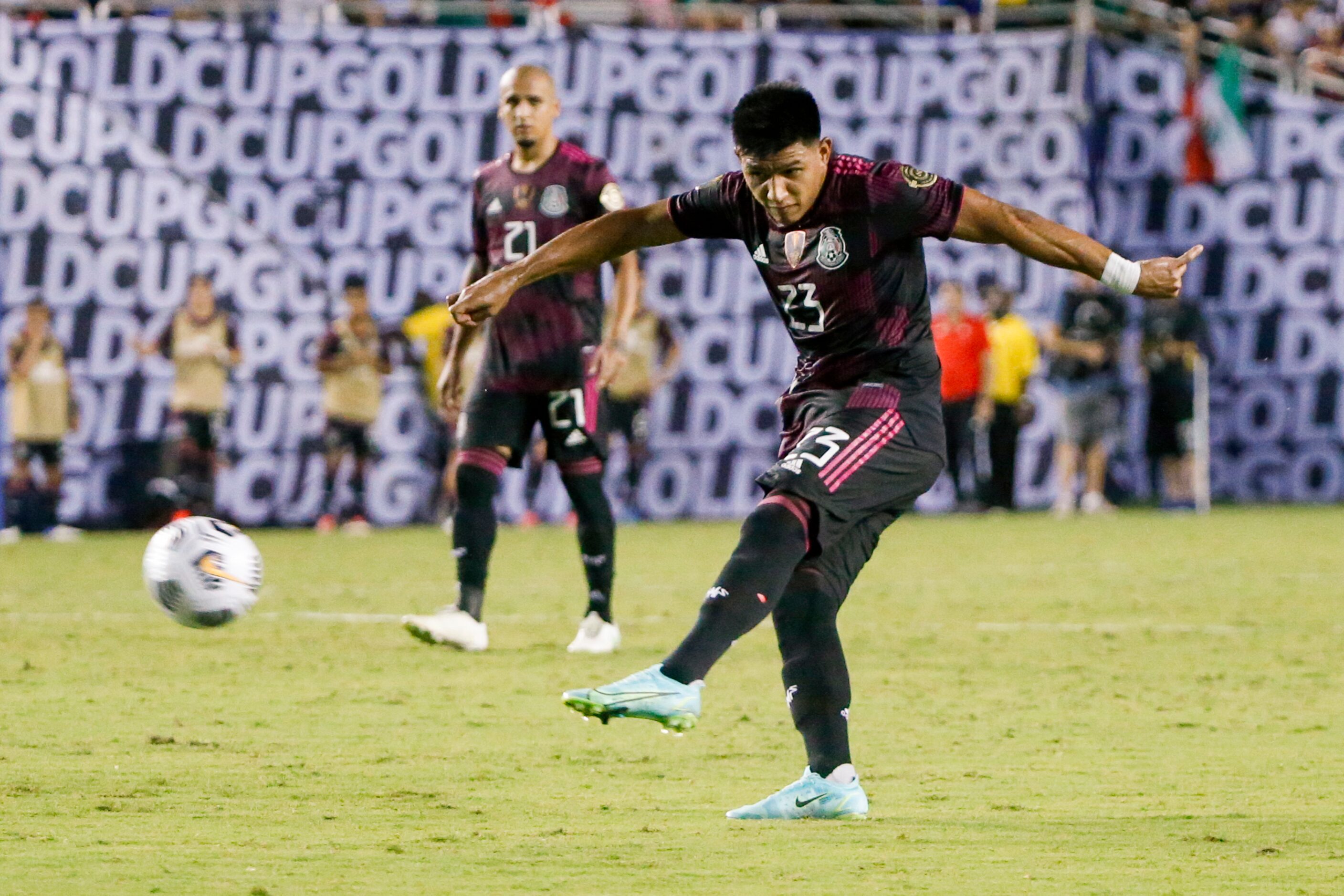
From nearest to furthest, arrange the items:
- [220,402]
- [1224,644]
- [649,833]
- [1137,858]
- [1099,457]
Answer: [1137,858] → [649,833] → [1224,644] → [220,402] → [1099,457]

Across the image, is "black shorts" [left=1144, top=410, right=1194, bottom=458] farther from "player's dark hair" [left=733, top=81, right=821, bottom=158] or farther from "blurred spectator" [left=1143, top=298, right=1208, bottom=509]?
"player's dark hair" [left=733, top=81, right=821, bottom=158]

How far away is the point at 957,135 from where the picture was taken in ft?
71.5

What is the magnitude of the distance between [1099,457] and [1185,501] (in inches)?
44.2

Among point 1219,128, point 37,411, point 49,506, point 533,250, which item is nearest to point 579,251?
point 533,250

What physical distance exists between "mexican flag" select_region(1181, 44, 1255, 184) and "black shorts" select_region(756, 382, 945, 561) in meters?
16.9

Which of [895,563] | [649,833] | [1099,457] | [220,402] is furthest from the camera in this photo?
[1099,457]

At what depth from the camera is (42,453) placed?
62.9ft

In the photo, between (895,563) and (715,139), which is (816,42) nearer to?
(715,139)

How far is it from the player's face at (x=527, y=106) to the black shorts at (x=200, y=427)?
9.87m

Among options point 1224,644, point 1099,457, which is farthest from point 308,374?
point 1224,644

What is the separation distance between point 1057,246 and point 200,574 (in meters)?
3.65

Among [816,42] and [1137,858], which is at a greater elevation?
[816,42]

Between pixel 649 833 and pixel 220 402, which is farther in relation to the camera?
pixel 220 402

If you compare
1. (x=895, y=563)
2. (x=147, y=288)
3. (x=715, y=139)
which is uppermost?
(x=715, y=139)
